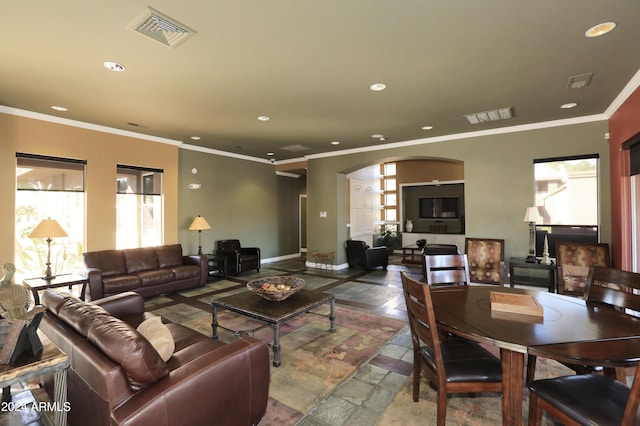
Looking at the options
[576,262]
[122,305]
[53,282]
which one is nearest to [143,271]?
[53,282]

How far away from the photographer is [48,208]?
15.5 feet

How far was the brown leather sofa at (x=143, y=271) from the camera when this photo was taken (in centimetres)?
440

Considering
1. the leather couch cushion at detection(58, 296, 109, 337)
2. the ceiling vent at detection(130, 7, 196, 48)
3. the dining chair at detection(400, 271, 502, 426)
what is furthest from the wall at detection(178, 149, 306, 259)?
the dining chair at detection(400, 271, 502, 426)

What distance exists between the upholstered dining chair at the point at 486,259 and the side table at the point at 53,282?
5.98 metres

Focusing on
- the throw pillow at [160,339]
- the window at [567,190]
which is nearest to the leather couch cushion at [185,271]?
the throw pillow at [160,339]

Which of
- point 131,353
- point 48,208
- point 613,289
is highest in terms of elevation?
point 48,208

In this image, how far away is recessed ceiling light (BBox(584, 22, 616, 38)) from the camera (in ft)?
7.63

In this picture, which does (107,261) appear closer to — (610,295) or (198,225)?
(198,225)

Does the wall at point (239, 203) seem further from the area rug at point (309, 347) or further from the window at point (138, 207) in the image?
the area rug at point (309, 347)

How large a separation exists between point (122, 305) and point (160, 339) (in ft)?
4.37

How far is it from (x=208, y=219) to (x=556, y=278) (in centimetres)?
667

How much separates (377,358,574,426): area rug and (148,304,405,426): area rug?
0.51m

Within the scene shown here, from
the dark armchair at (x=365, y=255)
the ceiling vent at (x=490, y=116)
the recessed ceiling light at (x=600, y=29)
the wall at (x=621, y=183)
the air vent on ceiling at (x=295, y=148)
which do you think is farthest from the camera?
the dark armchair at (x=365, y=255)

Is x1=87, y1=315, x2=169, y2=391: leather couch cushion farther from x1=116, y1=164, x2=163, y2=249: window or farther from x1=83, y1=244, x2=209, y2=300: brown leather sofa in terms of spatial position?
x1=116, y1=164, x2=163, y2=249: window
